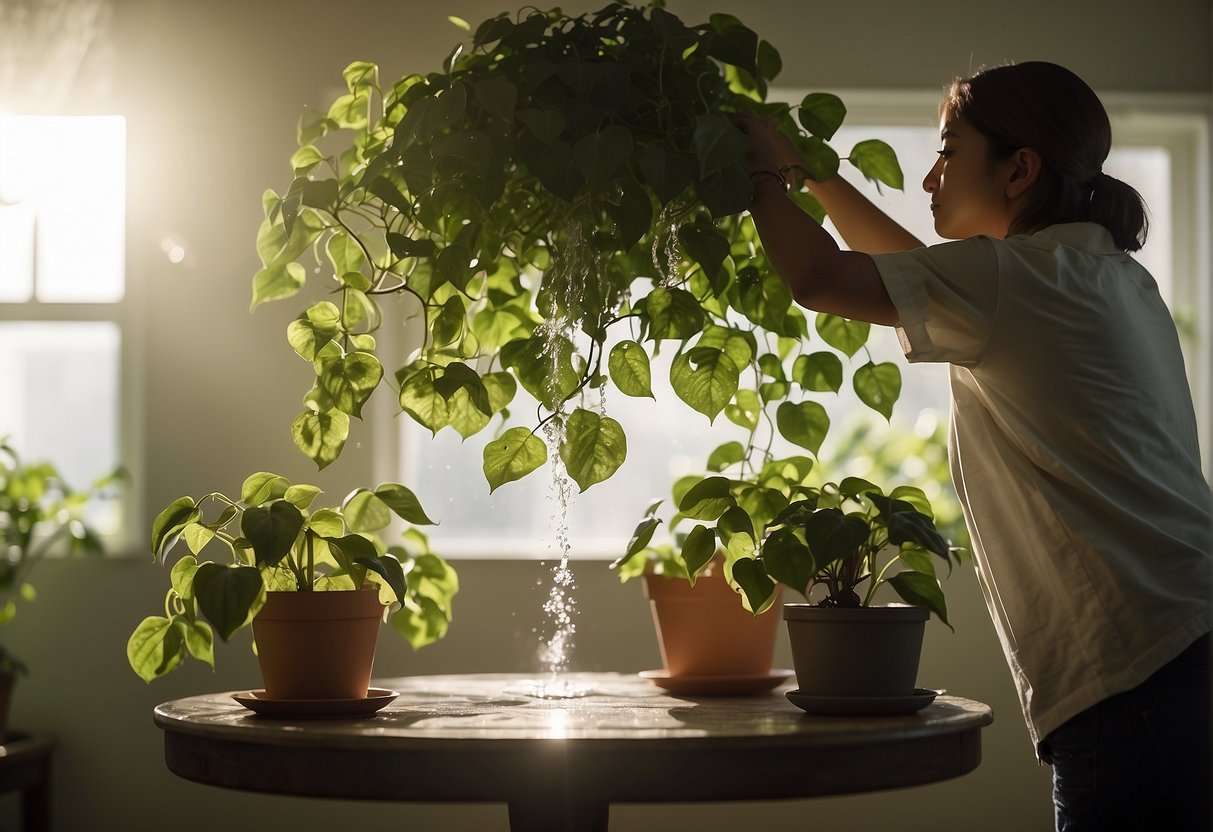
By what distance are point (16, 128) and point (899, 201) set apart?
263cm

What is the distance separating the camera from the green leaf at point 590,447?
1.29 meters

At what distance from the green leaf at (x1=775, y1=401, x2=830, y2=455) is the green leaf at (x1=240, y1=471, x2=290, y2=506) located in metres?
0.62

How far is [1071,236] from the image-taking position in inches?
55.0

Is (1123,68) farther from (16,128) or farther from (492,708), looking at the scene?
(16,128)

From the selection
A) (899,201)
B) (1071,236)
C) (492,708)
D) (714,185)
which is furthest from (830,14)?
(492,708)

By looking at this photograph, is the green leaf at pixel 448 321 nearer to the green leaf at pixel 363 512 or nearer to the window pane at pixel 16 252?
the green leaf at pixel 363 512

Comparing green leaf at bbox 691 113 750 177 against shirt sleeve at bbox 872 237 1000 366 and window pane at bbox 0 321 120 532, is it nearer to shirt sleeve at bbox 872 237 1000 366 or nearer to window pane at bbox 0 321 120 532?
shirt sleeve at bbox 872 237 1000 366

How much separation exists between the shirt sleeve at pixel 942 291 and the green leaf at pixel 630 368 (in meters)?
0.28

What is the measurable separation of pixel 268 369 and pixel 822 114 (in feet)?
6.96

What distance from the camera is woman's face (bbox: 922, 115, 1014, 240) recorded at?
147cm

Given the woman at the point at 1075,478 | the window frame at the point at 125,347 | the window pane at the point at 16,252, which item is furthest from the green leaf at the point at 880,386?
the window pane at the point at 16,252

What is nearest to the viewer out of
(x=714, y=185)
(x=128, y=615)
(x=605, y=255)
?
(x=714, y=185)

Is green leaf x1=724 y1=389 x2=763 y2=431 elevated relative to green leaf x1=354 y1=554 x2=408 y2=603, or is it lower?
elevated

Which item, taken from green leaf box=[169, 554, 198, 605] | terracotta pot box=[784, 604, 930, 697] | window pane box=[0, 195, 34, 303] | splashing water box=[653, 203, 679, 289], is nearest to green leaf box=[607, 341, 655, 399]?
splashing water box=[653, 203, 679, 289]
